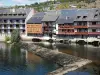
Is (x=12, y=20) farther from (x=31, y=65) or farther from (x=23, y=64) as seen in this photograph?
(x=31, y=65)

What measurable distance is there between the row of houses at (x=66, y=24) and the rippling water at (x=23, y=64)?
28599mm

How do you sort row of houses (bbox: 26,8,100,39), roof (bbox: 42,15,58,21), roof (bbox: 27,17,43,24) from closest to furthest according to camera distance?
row of houses (bbox: 26,8,100,39) < roof (bbox: 42,15,58,21) < roof (bbox: 27,17,43,24)

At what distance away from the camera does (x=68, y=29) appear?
3873 inches

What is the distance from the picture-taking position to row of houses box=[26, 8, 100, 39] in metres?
94.5

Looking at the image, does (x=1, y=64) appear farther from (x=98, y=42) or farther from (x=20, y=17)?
(x=20, y=17)

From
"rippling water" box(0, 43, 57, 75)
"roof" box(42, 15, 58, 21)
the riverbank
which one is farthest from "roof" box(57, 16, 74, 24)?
"rippling water" box(0, 43, 57, 75)

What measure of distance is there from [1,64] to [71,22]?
43.1m

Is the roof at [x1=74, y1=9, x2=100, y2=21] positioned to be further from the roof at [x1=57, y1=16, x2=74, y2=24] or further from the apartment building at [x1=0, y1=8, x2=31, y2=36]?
the apartment building at [x1=0, y1=8, x2=31, y2=36]

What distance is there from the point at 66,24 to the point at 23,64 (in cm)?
4243

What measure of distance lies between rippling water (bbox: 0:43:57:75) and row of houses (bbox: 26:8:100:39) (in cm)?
2860

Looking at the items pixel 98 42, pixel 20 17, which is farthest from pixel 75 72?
pixel 20 17

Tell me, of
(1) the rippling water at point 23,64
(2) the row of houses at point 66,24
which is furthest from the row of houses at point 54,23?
(1) the rippling water at point 23,64

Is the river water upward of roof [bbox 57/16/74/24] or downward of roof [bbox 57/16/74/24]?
downward

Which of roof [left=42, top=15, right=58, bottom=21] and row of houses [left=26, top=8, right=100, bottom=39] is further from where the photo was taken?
roof [left=42, top=15, right=58, bottom=21]
